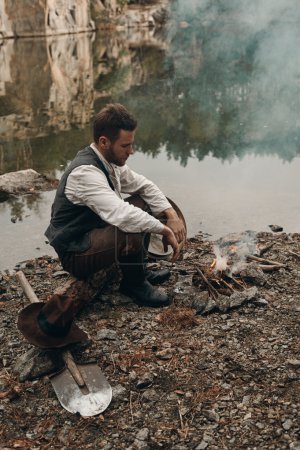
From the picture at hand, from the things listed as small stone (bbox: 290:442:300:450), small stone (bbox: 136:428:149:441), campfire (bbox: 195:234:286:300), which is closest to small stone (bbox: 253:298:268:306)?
campfire (bbox: 195:234:286:300)

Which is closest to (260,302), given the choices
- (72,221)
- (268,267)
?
(268,267)

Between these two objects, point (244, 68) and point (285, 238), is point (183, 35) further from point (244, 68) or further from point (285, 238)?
point (285, 238)

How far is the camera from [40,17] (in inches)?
2111

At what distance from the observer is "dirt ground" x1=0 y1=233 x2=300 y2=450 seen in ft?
11.8

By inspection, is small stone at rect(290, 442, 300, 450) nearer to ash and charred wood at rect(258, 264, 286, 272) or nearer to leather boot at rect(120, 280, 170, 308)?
leather boot at rect(120, 280, 170, 308)

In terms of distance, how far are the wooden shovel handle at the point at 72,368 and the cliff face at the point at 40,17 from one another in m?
50.2

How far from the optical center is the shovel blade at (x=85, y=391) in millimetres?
3877

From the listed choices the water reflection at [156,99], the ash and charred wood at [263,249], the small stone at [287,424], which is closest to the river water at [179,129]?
the water reflection at [156,99]

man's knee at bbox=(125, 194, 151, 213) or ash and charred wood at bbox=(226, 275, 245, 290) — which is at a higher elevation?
man's knee at bbox=(125, 194, 151, 213)

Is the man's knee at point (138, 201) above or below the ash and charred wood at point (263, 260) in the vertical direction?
above

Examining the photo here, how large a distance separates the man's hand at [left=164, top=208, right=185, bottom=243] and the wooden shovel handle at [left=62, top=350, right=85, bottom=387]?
1664mm

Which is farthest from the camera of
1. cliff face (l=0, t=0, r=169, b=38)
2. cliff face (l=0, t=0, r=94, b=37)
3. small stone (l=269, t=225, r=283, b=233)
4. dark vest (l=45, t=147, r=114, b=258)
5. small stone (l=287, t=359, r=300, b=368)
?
cliff face (l=0, t=0, r=169, b=38)

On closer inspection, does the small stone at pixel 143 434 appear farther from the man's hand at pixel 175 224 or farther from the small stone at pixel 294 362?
the man's hand at pixel 175 224

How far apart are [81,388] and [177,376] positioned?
0.79m
